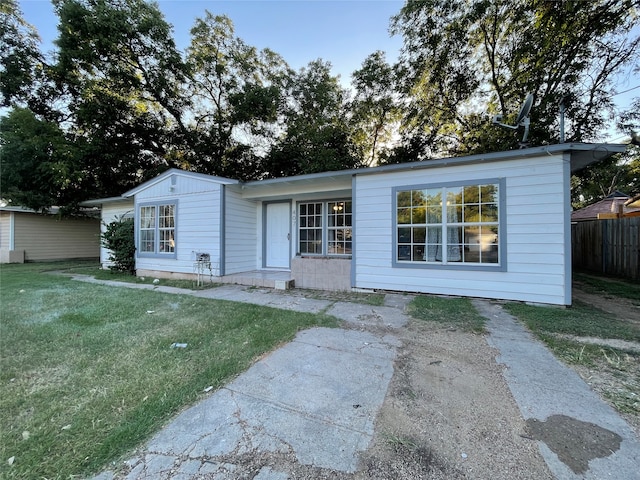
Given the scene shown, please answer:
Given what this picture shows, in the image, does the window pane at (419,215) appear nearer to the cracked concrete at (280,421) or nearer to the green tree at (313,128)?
the cracked concrete at (280,421)

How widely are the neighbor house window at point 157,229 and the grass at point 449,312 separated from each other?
7.31 m

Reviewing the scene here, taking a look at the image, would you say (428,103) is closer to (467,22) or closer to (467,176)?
(467,22)

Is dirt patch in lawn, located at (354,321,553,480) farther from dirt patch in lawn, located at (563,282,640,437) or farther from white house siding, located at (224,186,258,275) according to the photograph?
white house siding, located at (224,186,258,275)

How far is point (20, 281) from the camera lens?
24.9 feet

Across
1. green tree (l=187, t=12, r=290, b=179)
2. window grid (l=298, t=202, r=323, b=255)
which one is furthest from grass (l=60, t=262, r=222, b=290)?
green tree (l=187, t=12, r=290, b=179)

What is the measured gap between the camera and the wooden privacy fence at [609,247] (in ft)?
25.9

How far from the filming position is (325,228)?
26.3 feet

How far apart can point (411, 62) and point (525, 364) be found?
42.8ft

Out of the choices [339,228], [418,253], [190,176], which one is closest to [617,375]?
[418,253]

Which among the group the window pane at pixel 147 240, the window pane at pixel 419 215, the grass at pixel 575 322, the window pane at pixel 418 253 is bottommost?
the grass at pixel 575 322

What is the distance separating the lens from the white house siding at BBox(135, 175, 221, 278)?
776 centimetres

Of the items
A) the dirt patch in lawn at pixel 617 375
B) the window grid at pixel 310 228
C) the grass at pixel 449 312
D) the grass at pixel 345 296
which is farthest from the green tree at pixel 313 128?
the dirt patch in lawn at pixel 617 375

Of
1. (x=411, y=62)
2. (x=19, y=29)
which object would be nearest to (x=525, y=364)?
(x=411, y=62)

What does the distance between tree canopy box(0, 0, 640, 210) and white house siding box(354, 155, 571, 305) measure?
6.17m
